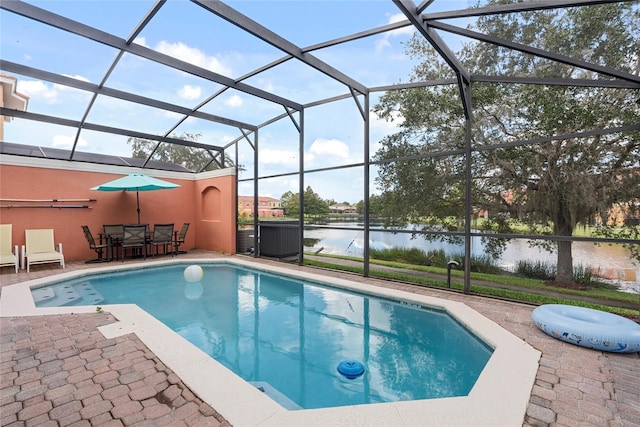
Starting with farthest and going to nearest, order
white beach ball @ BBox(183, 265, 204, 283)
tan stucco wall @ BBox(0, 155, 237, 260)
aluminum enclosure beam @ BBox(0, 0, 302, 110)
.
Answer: tan stucco wall @ BBox(0, 155, 237, 260) → white beach ball @ BBox(183, 265, 204, 283) → aluminum enclosure beam @ BBox(0, 0, 302, 110)

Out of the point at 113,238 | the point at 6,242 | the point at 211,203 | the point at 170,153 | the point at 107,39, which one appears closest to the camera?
the point at 107,39

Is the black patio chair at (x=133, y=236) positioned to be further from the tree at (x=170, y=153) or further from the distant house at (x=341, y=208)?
the tree at (x=170, y=153)

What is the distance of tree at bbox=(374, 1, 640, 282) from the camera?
5246 millimetres

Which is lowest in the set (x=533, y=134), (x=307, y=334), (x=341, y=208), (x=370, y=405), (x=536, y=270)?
(x=307, y=334)

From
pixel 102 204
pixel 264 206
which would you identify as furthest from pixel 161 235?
pixel 264 206

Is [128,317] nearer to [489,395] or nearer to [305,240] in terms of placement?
[489,395]

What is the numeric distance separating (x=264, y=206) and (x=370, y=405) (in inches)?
314

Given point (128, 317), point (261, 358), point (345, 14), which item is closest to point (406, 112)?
point (345, 14)

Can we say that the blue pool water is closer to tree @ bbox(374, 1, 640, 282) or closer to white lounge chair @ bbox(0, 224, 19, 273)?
white lounge chair @ bbox(0, 224, 19, 273)

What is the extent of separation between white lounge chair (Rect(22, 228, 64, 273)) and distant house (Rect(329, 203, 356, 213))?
272 inches

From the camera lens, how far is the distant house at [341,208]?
750 centimetres

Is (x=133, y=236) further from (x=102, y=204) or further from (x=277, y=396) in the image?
(x=277, y=396)

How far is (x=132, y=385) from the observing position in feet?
7.95

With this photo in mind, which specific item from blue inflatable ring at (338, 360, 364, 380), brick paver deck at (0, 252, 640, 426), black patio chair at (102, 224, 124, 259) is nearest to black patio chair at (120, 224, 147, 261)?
black patio chair at (102, 224, 124, 259)
